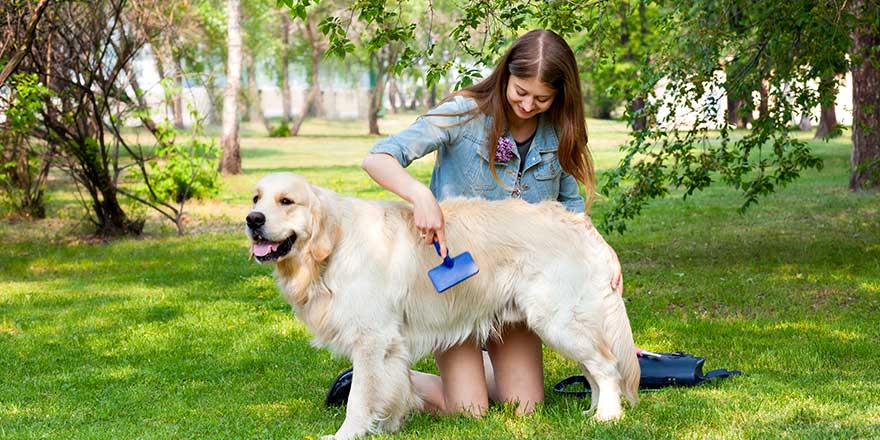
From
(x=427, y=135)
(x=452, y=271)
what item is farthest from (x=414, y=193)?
(x=427, y=135)

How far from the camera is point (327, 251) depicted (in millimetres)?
4090

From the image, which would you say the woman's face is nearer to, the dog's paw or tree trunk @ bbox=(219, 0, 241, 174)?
the dog's paw

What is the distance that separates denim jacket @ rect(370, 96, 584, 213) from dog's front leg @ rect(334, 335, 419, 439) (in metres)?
0.94

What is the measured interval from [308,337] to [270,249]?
2771mm

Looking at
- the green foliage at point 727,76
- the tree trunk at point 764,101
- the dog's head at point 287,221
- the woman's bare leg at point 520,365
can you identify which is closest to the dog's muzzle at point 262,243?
the dog's head at point 287,221

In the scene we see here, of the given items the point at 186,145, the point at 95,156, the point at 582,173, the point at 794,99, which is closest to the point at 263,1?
the point at 186,145

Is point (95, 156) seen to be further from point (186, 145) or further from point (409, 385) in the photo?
point (409, 385)

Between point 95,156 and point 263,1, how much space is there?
69.1ft

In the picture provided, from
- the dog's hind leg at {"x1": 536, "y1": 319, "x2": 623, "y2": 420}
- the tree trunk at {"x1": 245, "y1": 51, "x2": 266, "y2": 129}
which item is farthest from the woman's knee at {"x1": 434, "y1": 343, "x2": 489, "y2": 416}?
the tree trunk at {"x1": 245, "y1": 51, "x2": 266, "y2": 129}

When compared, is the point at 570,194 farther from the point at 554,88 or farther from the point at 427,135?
the point at 427,135

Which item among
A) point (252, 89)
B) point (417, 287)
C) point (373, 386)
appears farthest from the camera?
point (252, 89)

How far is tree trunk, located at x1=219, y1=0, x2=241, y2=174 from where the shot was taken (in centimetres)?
1991

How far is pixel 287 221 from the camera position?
13.0ft

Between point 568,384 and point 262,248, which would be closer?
point 262,248
